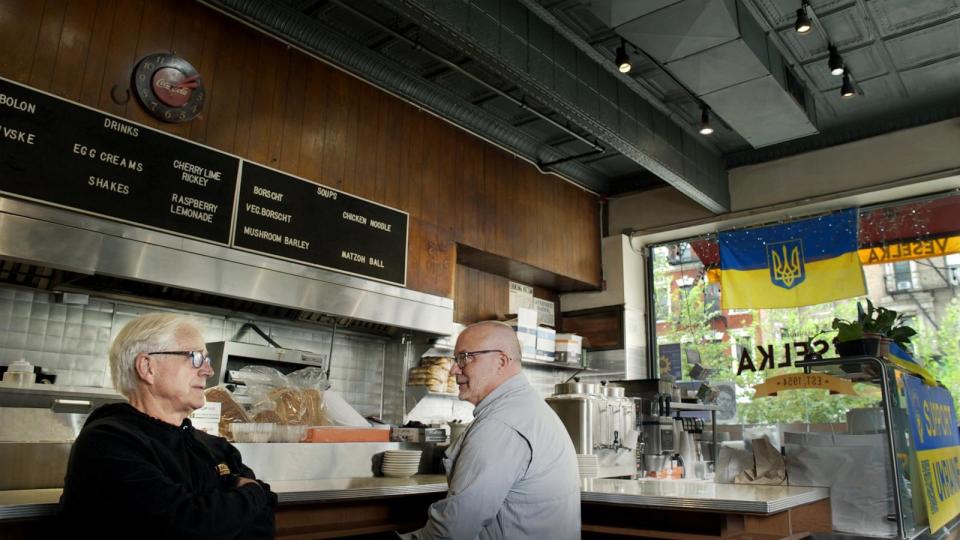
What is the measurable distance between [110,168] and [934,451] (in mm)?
4461

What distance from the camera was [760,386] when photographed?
3391mm

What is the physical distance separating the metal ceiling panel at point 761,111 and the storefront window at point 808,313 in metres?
1.49

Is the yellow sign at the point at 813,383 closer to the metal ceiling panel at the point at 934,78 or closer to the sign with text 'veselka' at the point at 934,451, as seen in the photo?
the sign with text 'veselka' at the point at 934,451

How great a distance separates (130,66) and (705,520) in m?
3.66

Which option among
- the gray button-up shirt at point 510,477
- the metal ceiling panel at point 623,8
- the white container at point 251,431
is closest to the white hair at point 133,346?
the gray button-up shirt at point 510,477

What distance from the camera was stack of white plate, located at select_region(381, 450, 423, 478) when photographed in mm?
3254

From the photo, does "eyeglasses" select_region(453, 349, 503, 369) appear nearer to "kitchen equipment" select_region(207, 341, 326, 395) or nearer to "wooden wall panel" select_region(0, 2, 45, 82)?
"kitchen equipment" select_region(207, 341, 326, 395)

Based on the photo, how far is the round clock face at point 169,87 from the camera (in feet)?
12.1

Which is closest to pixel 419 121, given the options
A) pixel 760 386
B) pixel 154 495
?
pixel 760 386

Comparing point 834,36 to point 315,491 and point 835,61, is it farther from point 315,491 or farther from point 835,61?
point 315,491

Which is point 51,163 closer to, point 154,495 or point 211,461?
point 211,461

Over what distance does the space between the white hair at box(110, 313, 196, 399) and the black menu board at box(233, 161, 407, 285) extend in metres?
2.14

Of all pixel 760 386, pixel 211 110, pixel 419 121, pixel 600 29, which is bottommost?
pixel 760 386

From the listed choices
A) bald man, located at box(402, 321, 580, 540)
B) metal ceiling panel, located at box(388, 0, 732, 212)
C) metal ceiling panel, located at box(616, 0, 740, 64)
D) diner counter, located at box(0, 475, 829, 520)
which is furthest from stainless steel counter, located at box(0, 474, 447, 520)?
metal ceiling panel, located at box(616, 0, 740, 64)
